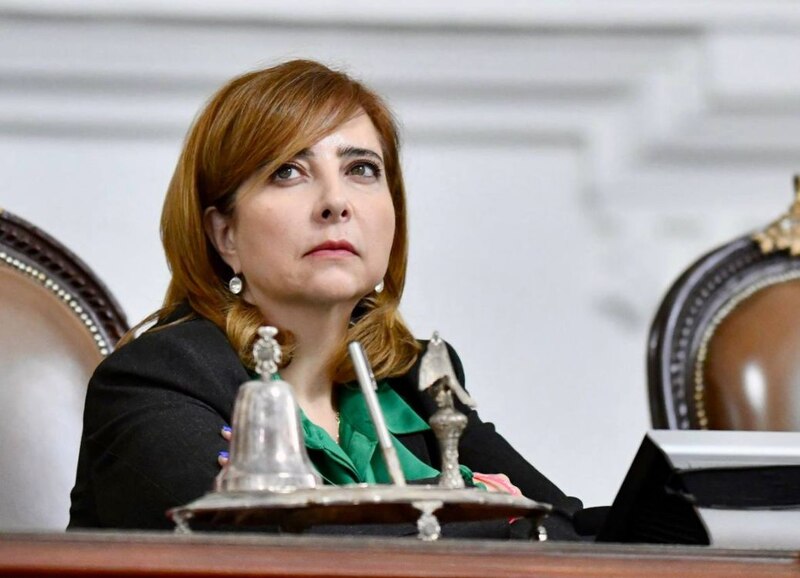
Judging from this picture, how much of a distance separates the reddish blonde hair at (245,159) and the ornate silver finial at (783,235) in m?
0.52

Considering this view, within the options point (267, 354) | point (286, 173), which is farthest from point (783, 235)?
point (267, 354)

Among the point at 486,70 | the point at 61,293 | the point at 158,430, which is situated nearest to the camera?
the point at 158,430

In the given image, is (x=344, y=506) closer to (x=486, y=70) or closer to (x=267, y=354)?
(x=267, y=354)

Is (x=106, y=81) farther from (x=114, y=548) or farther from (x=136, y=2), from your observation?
(x=114, y=548)

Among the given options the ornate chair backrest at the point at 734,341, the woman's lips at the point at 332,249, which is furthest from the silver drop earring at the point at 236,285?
the ornate chair backrest at the point at 734,341

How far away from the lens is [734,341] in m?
2.10

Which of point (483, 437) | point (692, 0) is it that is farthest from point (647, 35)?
point (483, 437)

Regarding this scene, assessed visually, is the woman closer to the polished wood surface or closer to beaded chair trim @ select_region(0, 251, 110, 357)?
beaded chair trim @ select_region(0, 251, 110, 357)

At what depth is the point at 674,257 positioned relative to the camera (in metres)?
2.94

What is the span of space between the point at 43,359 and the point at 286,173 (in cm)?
35

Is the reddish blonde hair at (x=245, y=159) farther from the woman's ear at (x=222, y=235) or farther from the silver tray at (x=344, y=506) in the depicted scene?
the silver tray at (x=344, y=506)

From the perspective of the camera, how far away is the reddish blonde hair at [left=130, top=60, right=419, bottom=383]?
6.09ft

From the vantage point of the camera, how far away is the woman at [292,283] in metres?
1.72

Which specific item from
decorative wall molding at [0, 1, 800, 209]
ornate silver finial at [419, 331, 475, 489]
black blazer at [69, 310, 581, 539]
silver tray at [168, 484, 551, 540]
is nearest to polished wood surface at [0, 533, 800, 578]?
silver tray at [168, 484, 551, 540]
